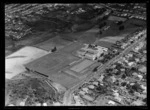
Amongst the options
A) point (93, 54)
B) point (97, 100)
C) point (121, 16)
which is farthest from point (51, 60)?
point (121, 16)

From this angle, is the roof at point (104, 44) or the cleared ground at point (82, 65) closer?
the cleared ground at point (82, 65)

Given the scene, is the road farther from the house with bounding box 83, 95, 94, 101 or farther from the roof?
the roof

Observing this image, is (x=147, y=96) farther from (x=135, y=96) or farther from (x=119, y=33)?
(x=119, y=33)

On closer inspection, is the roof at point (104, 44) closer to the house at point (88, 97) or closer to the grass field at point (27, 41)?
the grass field at point (27, 41)

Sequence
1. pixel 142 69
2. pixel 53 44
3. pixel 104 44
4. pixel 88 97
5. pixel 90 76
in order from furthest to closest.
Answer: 1. pixel 53 44
2. pixel 104 44
3. pixel 142 69
4. pixel 90 76
5. pixel 88 97

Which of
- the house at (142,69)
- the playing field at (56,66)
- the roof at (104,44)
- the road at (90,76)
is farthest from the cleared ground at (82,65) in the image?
the house at (142,69)

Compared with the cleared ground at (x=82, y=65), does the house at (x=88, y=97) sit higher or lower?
lower

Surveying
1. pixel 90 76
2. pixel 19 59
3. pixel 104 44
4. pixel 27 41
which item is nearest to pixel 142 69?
pixel 90 76

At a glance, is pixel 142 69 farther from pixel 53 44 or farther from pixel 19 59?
pixel 19 59
